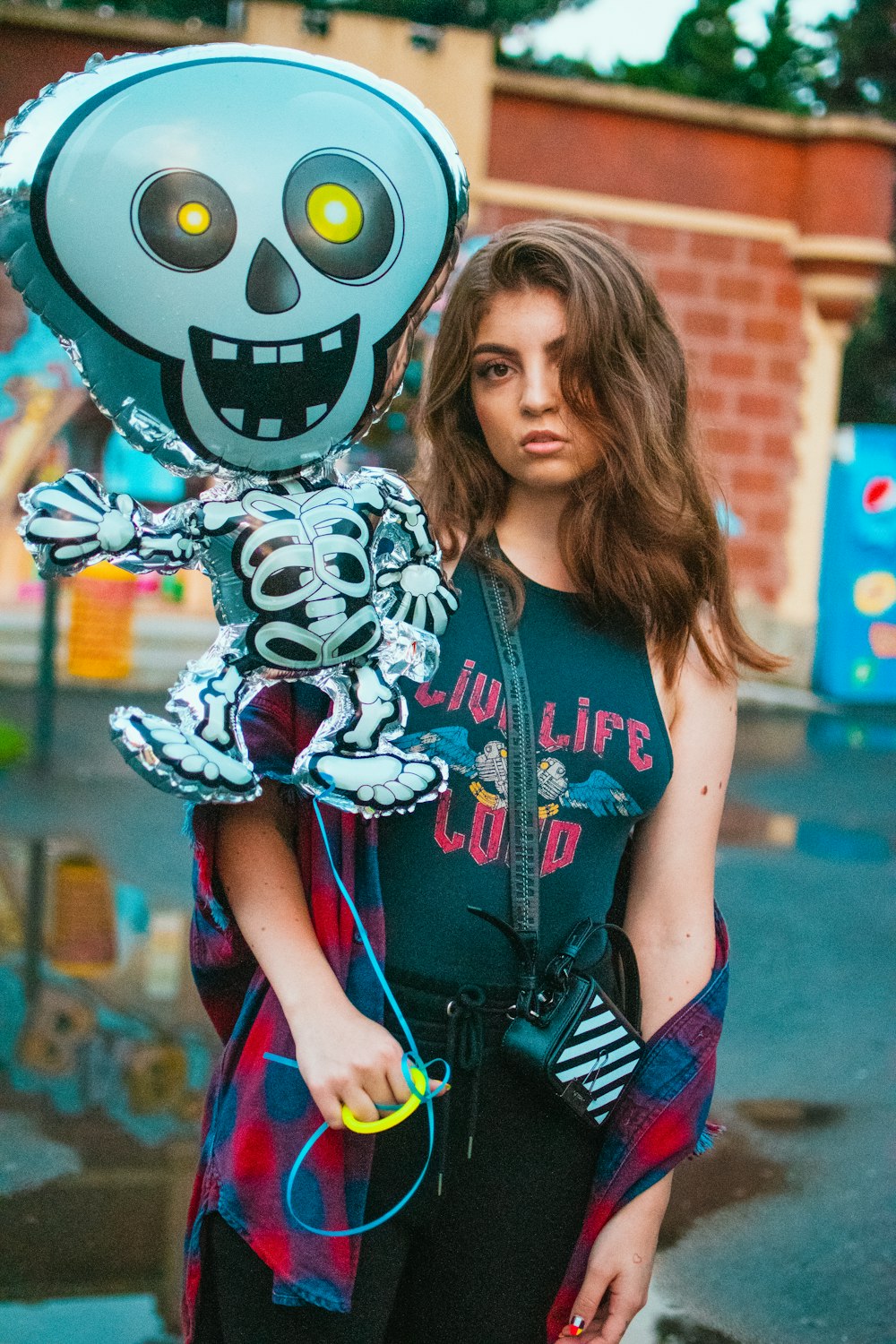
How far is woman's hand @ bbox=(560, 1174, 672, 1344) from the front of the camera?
1.44m

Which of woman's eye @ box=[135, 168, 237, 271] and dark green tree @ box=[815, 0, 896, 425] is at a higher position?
dark green tree @ box=[815, 0, 896, 425]

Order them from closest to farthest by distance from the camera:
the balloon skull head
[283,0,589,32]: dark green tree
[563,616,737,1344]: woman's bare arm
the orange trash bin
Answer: the balloon skull head < [563,616,737,1344]: woman's bare arm < the orange trash bin < [283,0,589,32]: dark green tree

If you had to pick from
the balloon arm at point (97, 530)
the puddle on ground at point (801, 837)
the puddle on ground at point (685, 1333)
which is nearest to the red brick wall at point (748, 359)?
the puddle on ground at point (801, 837)

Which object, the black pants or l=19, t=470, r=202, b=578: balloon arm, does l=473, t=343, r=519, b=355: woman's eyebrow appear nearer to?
l=19, t=470, r=202, b=578: balloon arm

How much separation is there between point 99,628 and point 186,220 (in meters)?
7.80

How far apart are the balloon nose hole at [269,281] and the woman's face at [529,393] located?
0.98 feet

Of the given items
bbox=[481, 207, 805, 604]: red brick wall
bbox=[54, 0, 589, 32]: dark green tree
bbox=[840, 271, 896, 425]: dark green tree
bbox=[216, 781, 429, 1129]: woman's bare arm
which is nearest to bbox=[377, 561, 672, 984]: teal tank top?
bbox=[216, 781, 429, 1129]: woman's bare arm

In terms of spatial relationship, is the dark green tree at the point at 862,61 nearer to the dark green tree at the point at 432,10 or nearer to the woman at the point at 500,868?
the dark green tree at the point at 432,10

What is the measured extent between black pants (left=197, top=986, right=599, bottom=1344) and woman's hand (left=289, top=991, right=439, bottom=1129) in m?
0.14

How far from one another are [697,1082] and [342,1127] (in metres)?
0.41

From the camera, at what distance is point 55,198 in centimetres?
117

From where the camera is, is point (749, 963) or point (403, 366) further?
point (749, 963)

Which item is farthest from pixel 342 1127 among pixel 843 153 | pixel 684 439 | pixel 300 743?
pixel 843 153

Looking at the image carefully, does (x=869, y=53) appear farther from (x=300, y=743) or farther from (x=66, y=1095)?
(x=300, y=743)
